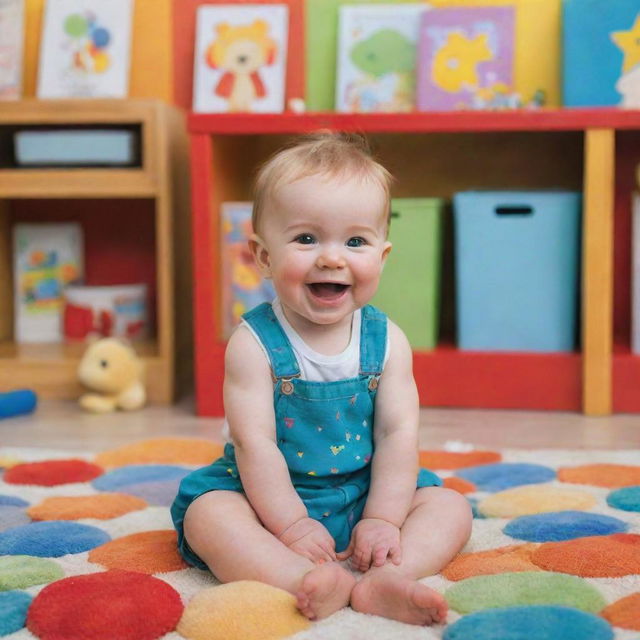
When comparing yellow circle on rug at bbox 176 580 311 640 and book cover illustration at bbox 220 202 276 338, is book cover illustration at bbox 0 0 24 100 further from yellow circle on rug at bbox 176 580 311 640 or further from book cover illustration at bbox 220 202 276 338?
yellow circle on rug at bbox 176 580 311 640

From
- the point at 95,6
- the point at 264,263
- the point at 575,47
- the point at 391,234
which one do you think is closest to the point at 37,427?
the point at 391,234

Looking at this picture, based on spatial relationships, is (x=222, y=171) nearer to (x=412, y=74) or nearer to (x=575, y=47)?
(x=412, y=74)

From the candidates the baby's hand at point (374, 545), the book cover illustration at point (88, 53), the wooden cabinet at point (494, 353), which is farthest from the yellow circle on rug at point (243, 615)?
the book cover illustration at point (88, 53)

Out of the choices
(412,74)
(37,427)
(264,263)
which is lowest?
(37,427)

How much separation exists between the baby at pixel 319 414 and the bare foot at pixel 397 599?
4cm

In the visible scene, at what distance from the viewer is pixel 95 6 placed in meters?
2.43

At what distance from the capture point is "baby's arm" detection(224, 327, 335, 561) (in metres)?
0.99

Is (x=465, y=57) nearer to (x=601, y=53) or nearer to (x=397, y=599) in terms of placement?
(x=601, y=53)

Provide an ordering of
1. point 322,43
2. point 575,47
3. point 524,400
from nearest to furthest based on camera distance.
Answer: point 524,400 → point 575,47 → point 322,43

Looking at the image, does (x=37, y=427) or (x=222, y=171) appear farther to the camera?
(x=222, y=171)

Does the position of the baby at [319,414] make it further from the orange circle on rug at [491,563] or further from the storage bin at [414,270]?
the storage bin at [414,270]

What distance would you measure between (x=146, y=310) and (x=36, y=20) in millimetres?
814

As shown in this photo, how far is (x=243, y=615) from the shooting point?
0.87m

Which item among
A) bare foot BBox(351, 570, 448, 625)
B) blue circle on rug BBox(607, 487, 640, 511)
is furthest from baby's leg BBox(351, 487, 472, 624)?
blue circle on rug BBox(607, 487, 640, 511)
